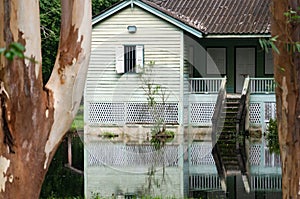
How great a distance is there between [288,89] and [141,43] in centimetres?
2139

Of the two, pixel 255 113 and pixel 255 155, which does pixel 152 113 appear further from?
pixel 255 155

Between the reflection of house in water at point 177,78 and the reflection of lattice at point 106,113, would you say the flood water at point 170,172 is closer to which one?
the reflection of house in water at point 177,78

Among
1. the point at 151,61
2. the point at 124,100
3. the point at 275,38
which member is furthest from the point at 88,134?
the point at 275,38

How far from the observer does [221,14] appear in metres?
26.8

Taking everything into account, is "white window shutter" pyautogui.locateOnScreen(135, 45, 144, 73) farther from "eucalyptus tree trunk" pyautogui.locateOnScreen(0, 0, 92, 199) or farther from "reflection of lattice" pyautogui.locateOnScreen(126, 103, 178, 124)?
"eucalyptus tree trunk" pyautogui.locateOnScreen(0, 0, 92, 199)

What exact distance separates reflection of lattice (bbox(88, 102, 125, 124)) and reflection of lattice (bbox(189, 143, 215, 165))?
119 inches

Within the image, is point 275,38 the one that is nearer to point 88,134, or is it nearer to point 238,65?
point 88,134

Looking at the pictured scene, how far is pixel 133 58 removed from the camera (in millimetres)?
26016

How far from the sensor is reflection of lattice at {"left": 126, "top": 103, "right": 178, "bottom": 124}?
2534cm

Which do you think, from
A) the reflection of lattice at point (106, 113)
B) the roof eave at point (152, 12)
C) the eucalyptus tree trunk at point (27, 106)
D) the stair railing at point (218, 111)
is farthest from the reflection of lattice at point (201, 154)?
the eucalyptus tree trunk at point (27, 106)

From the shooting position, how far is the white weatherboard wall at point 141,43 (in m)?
25.7

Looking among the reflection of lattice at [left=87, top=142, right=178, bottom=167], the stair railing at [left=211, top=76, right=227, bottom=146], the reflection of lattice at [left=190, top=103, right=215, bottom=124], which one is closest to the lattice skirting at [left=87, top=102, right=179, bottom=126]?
the reflection of lattice at [left=190, top=103, right=215, bottom=124]

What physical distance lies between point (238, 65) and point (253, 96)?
282cm

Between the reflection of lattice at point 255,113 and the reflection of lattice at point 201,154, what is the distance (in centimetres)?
213
